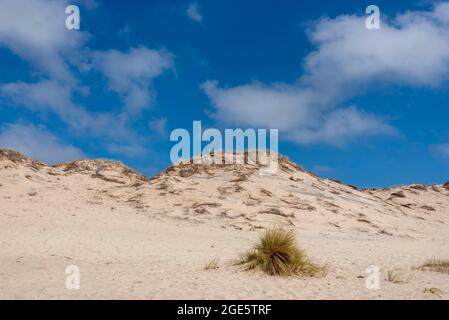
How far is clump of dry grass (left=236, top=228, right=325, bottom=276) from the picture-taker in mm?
11914

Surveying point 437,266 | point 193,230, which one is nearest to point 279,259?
point 437,266

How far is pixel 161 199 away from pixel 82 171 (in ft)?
35.2

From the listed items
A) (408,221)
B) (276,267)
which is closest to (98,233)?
(276,267)

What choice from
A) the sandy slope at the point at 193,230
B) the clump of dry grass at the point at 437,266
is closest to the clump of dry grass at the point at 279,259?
the sandy slope at the point at 193,230

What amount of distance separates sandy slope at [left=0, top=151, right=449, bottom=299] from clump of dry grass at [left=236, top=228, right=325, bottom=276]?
1.34 ft

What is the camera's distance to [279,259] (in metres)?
12.1

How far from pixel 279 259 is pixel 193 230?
33.7ft

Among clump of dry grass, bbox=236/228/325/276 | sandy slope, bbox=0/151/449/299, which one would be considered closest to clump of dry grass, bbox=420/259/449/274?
sandy slope, bbox=0/151/449/299

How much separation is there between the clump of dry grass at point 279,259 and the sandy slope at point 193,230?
409mm

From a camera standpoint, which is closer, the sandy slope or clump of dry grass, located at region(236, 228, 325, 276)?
the sandy slope

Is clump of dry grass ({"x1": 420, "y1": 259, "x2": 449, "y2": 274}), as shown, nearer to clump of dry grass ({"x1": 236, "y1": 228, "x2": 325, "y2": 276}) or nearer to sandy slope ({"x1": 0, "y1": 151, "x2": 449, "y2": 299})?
sandy slope ({"x1": 0, "y1": 151, "x2": 449, "y2": 299})

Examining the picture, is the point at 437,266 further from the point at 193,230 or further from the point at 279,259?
the point at 193,230

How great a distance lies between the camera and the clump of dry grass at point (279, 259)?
11.9m
